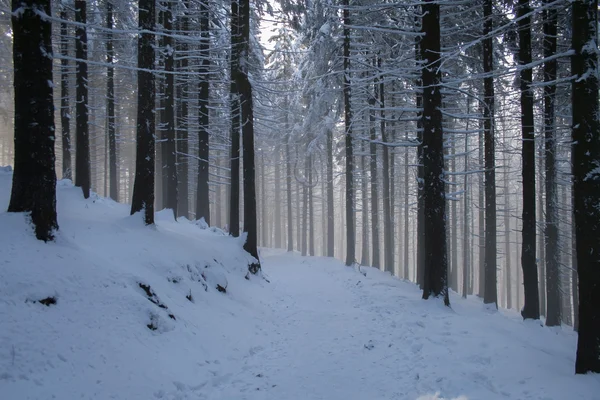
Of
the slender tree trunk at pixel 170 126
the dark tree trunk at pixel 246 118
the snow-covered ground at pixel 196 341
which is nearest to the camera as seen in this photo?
the snow-covered ground at pixel 196 341

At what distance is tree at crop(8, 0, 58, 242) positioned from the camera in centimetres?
540

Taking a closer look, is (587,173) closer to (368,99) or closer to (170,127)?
(368,99)

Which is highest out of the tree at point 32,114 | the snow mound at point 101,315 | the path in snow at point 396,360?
the tree at point 32,114


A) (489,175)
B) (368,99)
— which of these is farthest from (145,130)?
(368,99)

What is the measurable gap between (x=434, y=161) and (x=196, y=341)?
23.0 feet

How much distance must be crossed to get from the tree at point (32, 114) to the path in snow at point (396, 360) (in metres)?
3.93

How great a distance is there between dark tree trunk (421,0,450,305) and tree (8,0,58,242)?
819 centimetres

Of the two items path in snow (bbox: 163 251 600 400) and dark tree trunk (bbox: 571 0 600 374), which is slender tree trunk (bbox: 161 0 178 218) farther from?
dark tree trunk (bbox: 571 0 600 374)

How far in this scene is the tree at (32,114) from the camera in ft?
17.7

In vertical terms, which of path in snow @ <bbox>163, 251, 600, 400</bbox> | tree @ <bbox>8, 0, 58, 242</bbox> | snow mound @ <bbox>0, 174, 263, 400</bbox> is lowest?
path in snow @ <bbox>163, 251, 600, 400</bbox>

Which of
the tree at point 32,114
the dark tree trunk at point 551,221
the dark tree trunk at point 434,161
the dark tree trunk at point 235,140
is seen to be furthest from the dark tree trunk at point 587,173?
the dark tree trunk at point 235,140

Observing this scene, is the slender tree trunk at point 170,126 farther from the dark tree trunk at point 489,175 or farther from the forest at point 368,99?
the dark tree trunk at point 489,175

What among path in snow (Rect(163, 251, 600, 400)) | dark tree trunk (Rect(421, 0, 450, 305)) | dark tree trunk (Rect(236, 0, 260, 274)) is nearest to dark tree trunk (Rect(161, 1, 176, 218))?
dark tree trunk (Rect(236, 0, 260, 274))

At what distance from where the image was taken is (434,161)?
8781mm
